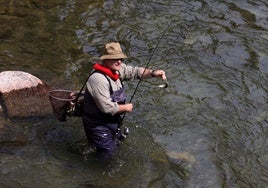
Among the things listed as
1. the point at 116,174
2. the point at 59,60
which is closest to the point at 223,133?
the point at 116,174

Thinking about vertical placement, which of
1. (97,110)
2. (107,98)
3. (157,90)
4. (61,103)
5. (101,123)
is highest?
(107,98)

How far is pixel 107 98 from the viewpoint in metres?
6.75

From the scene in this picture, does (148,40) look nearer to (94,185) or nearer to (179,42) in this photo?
(179,42)

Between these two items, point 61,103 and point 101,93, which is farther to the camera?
point 61,103

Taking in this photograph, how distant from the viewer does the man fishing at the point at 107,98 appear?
674 centimetres

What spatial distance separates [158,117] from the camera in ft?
29.9

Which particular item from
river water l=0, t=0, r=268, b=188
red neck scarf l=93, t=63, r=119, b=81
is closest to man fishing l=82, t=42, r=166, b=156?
red neck scarf l=93, t=63, r=119, b=81

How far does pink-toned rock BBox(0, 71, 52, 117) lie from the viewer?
883 cm

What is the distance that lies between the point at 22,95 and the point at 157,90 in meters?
2.78

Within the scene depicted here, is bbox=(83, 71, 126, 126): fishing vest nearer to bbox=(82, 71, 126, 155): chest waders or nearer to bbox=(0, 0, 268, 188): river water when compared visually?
bbox=(82, 71, 126, 155): chest waders

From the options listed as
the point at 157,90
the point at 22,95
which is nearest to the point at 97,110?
the point at 22,95

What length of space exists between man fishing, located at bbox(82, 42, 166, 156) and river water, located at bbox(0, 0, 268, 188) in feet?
1.85

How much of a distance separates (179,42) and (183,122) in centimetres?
334

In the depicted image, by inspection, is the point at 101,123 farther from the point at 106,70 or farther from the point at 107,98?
the point at 106,70
